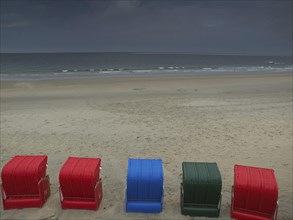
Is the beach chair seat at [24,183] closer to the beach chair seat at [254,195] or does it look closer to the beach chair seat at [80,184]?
the beach chair seat at [80,184]

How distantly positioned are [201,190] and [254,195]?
1.14 metres

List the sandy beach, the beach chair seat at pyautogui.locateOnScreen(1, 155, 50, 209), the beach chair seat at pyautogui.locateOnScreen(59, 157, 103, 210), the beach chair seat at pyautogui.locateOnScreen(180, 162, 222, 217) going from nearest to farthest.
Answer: the beach chair seat at pyautogui.locateOnScreen(180, 162, 222, 217) < the beach chair seat at pyautogui.locateOnScreen(59, 157, 103, 210) < the beach chair seat at pyautogui.locateOnScreen(1, 155, 50, 209) < the sandy beach

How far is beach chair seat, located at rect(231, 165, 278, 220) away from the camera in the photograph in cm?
652

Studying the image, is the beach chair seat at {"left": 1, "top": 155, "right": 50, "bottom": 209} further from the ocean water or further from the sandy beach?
the ocean water

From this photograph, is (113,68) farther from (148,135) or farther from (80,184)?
(80,184)

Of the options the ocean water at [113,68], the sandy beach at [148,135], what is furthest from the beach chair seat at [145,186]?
the ocean water at [113,68]

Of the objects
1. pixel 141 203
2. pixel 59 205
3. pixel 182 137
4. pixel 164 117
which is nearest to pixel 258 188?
pixel 141 203

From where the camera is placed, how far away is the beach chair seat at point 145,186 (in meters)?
6.97

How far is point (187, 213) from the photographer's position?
713cm

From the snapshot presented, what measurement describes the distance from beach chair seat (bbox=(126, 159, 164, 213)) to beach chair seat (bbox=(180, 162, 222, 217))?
569 millimetres

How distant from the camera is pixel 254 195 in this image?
21.7ft

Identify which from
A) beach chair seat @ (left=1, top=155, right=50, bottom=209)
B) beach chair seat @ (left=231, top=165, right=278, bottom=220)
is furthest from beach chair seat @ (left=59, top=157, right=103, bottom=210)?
beach chair seat @ (left=231, top=165, right=278, bottom=220)

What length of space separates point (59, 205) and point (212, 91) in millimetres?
19349

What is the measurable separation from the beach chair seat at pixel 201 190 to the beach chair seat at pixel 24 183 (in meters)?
3.41
